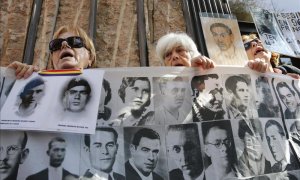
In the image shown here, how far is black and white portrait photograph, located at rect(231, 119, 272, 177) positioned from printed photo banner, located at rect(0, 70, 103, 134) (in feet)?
1.18

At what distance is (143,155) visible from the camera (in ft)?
2.44

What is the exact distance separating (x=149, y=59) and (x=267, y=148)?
1.58m

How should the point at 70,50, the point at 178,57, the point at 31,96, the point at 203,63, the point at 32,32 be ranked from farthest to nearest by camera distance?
the point at 32,32 → the point at 178,57 → the point at 70,50 → the point at 203,63 → the point at 31,96

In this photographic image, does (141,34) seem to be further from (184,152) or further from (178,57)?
(184,152)

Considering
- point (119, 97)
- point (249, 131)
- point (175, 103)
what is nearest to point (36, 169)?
point (119, 97)

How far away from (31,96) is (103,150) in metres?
0.23

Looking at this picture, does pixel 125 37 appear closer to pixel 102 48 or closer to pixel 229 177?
pixel 102 48

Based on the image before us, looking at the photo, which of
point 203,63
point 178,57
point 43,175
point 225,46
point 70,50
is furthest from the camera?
point 225,46

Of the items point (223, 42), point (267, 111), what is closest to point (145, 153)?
point (267, 111)

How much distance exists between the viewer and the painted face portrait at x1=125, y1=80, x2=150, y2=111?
2.71ft

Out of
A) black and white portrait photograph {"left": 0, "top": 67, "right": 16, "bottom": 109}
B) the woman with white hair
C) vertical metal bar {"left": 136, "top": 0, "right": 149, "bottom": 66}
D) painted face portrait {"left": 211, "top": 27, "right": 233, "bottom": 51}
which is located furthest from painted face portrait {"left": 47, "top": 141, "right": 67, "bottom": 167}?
painted face portrait {"left": 211, "top": 27, "right": 233, "bottom": 51}

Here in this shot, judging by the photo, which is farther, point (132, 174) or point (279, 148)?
point (279, 148)

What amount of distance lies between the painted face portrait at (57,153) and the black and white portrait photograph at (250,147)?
1.35ft

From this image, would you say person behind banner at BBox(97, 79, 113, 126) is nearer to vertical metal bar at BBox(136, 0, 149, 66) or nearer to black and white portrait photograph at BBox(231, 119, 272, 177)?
black and white portrait photograph at BBox(231, 119, 272, 177)
